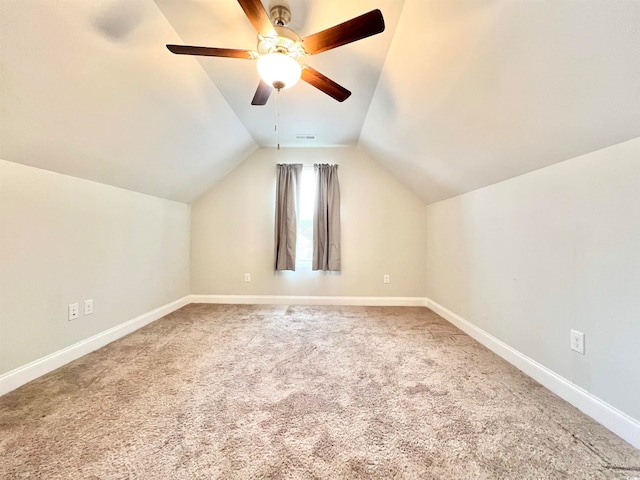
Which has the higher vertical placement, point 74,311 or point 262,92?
point 262,92

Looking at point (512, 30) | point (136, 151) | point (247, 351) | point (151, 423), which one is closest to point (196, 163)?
point (136, 151)

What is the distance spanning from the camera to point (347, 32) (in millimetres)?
1270

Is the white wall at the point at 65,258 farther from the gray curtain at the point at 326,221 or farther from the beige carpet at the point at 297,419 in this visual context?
the gray curtain at the point at 326,221

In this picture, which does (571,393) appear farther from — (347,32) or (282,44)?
(282,44)

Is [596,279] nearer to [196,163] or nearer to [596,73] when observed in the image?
[596,73]

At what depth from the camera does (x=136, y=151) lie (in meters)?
2.25

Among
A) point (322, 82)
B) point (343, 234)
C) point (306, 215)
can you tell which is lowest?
point (343, 234)

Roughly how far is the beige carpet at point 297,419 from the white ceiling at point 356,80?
4.97ft

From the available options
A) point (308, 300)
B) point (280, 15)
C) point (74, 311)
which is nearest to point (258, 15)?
point (280, 15)

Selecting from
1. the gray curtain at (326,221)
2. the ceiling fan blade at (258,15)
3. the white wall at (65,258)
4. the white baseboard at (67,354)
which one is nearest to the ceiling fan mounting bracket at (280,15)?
the ceiling fan blade at (258,15)

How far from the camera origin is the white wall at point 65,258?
166cm

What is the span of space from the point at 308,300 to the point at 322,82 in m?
2.86

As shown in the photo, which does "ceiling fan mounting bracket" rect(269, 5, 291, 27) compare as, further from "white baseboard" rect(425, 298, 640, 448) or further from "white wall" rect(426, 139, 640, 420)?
"white baseboard" rect(425, 298, 640, 448)

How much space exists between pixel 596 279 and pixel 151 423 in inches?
99.8
